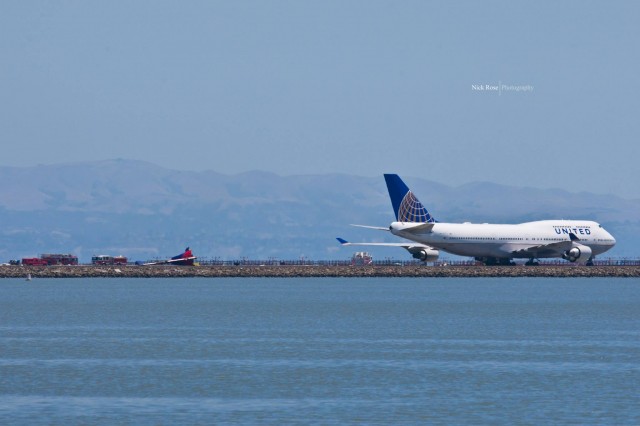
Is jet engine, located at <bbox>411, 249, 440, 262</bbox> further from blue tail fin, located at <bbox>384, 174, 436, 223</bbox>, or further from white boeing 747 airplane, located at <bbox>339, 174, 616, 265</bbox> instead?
blue tail fin, located at <bbox>384, 174, 436, 223</bbox>

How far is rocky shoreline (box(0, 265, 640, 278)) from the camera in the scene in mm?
177000

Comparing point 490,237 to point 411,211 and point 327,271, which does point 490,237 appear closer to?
point 411,211

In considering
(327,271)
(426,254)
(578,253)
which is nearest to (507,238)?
(578,253)

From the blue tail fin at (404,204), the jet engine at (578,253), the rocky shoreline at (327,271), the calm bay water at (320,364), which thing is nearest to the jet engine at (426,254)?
the rocky shoreline at (327,271)

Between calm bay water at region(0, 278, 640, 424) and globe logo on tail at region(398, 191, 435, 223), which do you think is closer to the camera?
calm bay water at region(0, 278, 640, 424)

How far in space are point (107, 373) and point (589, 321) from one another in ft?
162

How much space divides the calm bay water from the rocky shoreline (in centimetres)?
6055

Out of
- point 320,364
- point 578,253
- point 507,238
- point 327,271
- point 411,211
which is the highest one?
point 411,211

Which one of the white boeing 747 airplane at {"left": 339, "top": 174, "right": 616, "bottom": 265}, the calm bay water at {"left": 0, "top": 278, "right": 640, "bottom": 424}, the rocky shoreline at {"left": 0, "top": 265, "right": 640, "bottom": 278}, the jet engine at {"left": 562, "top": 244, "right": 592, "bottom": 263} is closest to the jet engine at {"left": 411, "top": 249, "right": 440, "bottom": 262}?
the white boeing 747 airplane at {"left": 339, "top": 174, "right": 616, "bottom": 265}

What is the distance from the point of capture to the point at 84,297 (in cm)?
14100

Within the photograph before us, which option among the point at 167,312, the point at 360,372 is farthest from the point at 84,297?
the point at 360,372

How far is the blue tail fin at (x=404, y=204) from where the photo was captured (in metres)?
176

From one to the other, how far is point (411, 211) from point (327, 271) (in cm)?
1765

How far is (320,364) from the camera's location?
63312 mm
